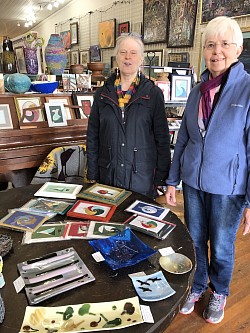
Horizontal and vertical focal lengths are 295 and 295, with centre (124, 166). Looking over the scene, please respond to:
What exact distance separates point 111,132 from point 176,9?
3.38 meters

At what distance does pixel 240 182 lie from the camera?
4.35ft

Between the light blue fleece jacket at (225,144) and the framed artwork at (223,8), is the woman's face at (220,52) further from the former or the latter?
the framed artwork at (223,8)

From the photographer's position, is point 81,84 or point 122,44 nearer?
point 122,44

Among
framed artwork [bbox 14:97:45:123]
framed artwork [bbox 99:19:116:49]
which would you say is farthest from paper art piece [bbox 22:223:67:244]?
framed artwork [bbox 99:19:116:49]

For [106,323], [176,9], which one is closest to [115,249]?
[106,323]

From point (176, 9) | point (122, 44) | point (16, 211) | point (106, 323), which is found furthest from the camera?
point (176, 9)

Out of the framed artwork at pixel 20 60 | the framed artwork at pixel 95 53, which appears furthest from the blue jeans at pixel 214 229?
the framed artwork at pixel 95 53

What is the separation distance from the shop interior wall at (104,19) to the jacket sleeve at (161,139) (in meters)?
2.26

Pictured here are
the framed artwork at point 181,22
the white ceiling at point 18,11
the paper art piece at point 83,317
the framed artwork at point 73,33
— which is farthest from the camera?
the white ceiling at point 18,11

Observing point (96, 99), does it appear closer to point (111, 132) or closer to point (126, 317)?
point (111, 132)

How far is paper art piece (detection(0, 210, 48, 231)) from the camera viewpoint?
1.14 m

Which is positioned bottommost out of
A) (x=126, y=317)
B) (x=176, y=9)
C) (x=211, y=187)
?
(x=126, y=317)

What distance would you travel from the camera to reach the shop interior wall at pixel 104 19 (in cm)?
396

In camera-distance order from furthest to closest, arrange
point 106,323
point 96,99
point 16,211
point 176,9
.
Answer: point 176,9 < point 96,99 < point 16,211 < point 106,323
